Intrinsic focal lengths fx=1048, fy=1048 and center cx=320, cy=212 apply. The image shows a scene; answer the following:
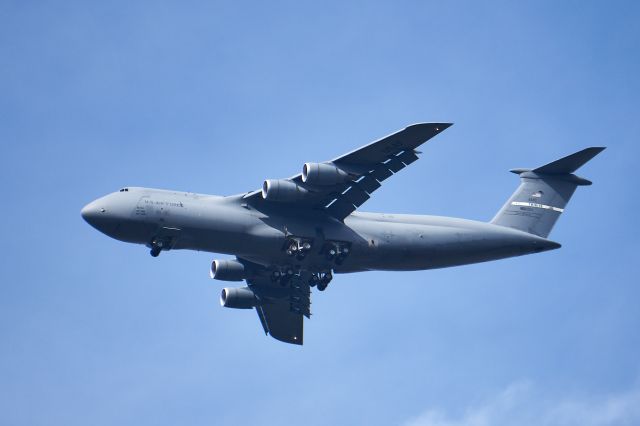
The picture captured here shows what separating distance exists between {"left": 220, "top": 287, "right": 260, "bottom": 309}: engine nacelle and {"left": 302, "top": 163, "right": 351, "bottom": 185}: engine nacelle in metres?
6.55

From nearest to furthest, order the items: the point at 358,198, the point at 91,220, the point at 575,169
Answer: the point at 91,220 < the point at 358,198 < the point at 575,169

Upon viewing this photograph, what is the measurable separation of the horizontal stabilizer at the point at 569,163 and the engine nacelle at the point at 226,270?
890cm

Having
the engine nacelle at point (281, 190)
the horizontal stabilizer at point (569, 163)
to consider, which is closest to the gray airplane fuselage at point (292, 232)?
the engine nacelle at point (281, 190)

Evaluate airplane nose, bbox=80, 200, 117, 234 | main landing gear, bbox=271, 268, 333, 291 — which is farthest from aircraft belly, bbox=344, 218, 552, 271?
airplane nose, bbox=80, 200, 117, 234

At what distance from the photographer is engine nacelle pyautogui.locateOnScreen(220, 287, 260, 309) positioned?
3067 centimetres

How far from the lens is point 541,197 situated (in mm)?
29891

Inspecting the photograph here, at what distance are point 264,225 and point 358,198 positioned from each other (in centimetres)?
265

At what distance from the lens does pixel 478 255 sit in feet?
92.5

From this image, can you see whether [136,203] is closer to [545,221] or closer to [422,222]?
[422,222]

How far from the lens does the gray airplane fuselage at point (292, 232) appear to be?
989 inches

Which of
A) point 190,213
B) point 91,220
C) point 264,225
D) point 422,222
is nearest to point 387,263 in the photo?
point 422,222

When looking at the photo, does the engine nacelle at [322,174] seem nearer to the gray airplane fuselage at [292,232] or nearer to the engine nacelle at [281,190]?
the engine nacelle at [281,190]

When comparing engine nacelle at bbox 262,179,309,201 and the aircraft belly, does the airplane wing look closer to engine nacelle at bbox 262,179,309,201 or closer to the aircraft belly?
engine nacelle at bbox 262,179,309,201

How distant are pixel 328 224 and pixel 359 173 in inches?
72.3
